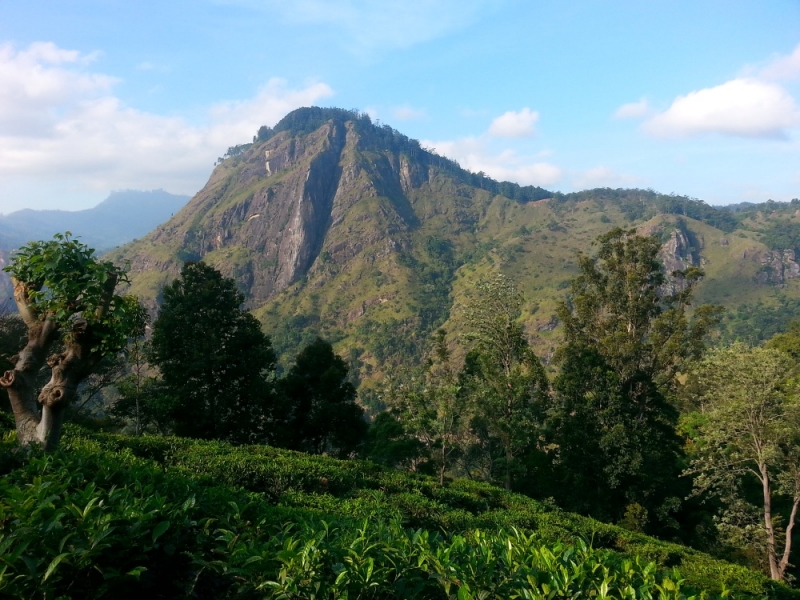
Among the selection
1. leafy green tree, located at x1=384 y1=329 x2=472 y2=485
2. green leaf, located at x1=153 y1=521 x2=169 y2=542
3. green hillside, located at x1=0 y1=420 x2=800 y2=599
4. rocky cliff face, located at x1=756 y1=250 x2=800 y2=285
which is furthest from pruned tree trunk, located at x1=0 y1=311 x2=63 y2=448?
rocky cliff face, located at x1=756 y1=250 x2=800 y2=285

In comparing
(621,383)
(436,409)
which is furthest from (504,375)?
(621,383)

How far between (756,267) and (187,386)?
576 feet

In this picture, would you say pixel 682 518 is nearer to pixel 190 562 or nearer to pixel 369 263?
pixel 190 562

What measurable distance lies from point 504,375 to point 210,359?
12.8m

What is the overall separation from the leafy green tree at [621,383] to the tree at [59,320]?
63.3ft

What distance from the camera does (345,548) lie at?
127 inches

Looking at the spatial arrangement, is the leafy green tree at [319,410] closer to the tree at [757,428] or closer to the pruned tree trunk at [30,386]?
the tree at [757,428]

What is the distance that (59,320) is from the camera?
610cm

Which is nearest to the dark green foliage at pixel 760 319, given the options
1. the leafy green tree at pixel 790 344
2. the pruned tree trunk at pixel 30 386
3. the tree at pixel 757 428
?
the leafy green tree at pixel 790 344

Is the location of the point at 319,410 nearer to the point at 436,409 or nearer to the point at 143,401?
the point at 436,409

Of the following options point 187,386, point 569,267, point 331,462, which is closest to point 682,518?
point 331,462

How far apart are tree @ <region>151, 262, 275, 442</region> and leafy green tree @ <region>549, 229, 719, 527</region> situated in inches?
528

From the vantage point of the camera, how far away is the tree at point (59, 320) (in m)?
5.98

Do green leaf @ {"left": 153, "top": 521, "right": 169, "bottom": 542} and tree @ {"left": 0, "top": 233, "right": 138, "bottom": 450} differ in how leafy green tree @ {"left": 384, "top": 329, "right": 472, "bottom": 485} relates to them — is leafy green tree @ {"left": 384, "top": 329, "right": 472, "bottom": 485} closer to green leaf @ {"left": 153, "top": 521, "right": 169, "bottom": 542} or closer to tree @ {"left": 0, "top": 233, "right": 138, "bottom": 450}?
tree @ {"left": 0, "top": 233, "right": 138, "bottom": 450}
